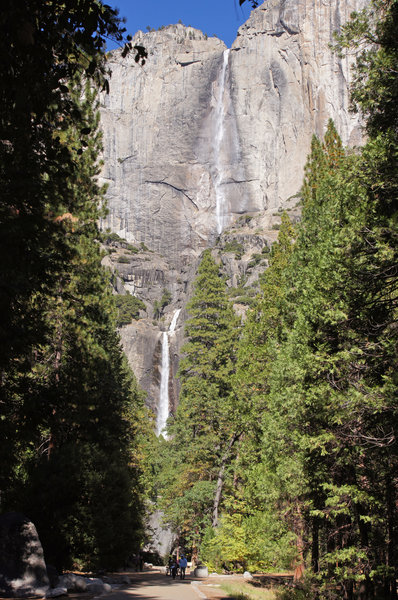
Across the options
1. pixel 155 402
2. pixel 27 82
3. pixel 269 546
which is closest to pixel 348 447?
pixel 269 546

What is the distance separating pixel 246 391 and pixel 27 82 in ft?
54.3

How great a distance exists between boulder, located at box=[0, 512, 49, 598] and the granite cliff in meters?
79.9

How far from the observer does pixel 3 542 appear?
10.9 meters

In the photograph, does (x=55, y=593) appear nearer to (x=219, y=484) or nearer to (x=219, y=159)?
(x=219, y=484)

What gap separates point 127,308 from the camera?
253 ft

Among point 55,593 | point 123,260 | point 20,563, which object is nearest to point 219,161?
point 123,260

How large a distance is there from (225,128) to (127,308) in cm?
4460

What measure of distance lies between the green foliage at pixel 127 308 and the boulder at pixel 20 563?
2380 inches

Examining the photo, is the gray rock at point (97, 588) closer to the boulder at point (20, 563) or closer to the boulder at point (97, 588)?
the boulder at point (97, 588)

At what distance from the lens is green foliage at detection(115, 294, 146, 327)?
72.3 metres

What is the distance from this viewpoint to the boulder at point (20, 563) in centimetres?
1066

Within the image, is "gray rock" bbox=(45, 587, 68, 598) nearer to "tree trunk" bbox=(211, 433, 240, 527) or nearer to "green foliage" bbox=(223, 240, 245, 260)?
"tree trunk" bbox=(211, 433, 240, 527)

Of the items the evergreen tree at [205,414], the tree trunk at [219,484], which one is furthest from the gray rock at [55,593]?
the tree trunk at [219,484]

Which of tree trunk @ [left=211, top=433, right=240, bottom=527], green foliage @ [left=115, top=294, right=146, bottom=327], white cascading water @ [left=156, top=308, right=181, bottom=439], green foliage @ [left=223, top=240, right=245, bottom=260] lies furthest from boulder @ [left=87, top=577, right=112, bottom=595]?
green foliage @ [left=223, top=240, right=245, bottom=260]
